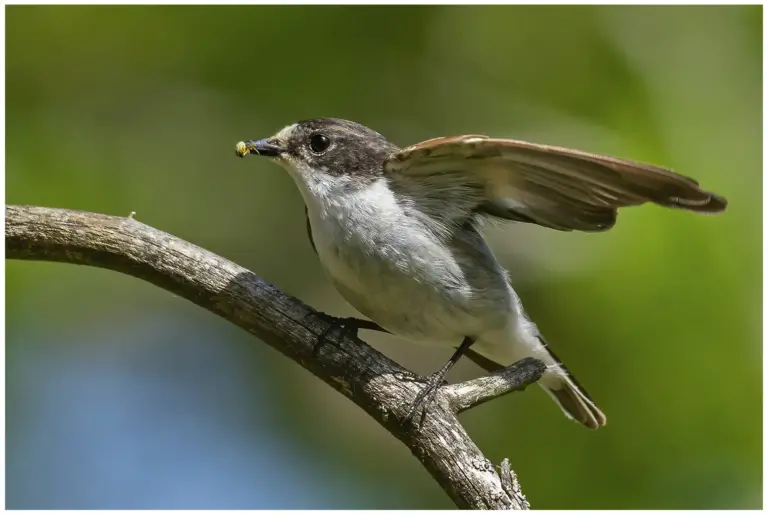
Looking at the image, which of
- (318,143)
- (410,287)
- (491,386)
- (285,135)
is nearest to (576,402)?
(491,386)

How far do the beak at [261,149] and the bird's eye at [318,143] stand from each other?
0.40 feet

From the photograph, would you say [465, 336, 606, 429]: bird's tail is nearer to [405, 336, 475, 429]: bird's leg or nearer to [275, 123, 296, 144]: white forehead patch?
[405, 336, 475, 429]: bird's leg

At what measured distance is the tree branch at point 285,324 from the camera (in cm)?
302

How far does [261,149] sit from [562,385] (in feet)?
5.72

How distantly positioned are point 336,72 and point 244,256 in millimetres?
1136

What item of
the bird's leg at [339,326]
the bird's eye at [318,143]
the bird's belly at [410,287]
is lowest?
the bird's leg at [339,326]

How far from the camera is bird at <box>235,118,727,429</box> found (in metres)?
3.27

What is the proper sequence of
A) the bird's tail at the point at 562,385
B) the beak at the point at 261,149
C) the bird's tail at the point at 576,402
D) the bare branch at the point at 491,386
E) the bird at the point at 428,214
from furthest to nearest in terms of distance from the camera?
the bird's tail at the point at 576,402
the bird's tail at the point at 562,385
the beak at the point at 261,149
the bird at the point at 428,214
the bare branch at the point at 491,386

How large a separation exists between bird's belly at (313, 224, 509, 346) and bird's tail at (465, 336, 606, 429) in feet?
1.44

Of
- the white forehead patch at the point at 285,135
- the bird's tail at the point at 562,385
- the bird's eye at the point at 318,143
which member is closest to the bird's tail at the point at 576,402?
the bird's tail at the point at 562,385

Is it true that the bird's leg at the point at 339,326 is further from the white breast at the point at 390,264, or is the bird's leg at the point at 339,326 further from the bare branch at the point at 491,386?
the bare branch at the point at 491,386

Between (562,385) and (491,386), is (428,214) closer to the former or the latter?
(491,386)

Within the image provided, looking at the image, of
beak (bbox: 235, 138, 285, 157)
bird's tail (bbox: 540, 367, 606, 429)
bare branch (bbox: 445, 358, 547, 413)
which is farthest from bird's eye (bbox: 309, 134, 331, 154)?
bird's tail (bbox: 540, 367, 606, 429)

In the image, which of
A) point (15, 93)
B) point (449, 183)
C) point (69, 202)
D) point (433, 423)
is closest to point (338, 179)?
point (449, 183)
